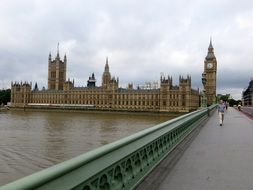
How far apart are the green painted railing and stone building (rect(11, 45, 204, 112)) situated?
362 feet

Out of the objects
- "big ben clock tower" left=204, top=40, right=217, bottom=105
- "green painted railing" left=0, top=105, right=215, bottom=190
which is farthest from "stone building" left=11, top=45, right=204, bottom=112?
"green painted railing" left=0, top=105, right=215, bottom=190

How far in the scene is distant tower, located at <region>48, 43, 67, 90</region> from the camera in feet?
522

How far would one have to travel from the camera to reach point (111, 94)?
5408 inches

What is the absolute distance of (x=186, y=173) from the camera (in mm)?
6008

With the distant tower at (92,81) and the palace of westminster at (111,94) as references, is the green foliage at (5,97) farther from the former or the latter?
the distant tower at (92,81)

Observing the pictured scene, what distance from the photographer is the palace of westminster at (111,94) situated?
12281 cm

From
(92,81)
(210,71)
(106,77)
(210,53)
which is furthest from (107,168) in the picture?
(92,81)

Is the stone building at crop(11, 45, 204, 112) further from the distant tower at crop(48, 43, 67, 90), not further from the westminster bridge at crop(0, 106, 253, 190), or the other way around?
the westminster bridge at crop(0, 106, 253, 190)

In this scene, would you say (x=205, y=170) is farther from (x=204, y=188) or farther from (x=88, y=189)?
(x=88, y=189)

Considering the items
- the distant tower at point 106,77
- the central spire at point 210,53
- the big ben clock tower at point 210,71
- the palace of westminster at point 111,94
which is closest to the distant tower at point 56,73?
the palace of westminster at point 111,94

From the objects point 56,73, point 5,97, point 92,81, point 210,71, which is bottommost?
point 5,97

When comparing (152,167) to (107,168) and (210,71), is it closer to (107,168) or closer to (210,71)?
(107,168)

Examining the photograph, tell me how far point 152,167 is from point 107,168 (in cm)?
252

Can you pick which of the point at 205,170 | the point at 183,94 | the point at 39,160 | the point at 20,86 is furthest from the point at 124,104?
the point at 205,170
